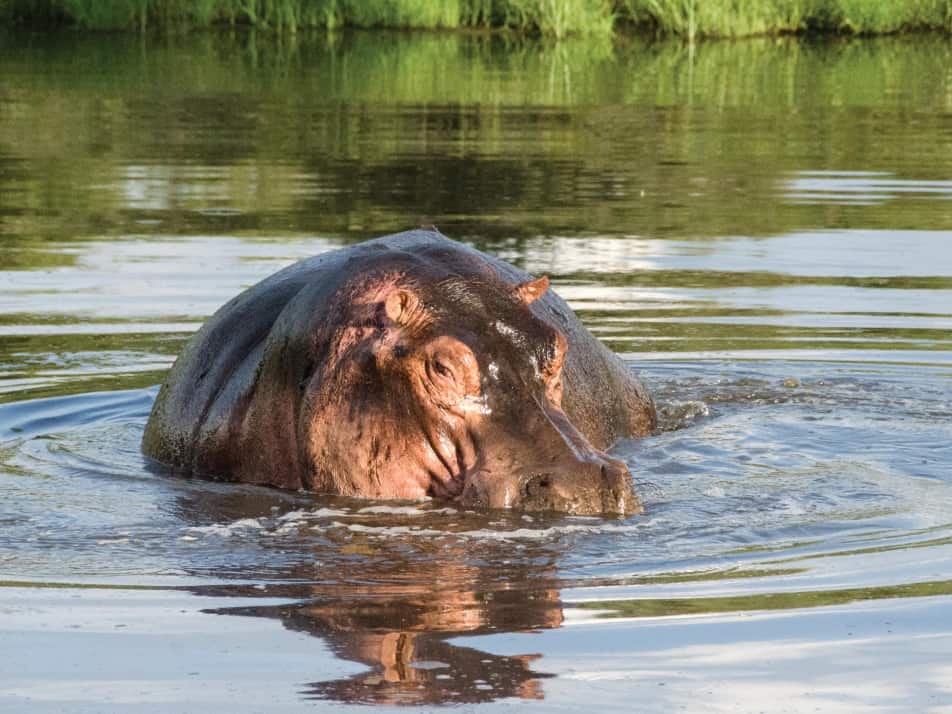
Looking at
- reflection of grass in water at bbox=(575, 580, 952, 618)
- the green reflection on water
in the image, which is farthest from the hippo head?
the green reflection on water

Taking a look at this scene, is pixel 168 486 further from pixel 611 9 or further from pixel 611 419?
pixel 611 9

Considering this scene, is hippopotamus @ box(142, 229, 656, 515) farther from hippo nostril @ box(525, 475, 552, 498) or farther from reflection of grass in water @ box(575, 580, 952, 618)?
reflection of grass in water @ box(575, 580, 952, 618)

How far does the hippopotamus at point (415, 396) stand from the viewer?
5738mm

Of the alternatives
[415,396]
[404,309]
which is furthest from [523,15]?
[415,396]

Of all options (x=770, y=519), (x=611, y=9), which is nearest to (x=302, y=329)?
(x=770, y=519)

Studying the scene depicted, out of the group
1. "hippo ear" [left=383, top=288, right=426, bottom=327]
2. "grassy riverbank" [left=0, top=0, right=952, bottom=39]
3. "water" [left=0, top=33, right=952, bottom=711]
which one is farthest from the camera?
"grassy riverbank" [left=0, top=0, right=952, bottom=39]

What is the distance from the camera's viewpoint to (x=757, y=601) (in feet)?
16.5

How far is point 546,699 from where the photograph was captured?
13.8 ft

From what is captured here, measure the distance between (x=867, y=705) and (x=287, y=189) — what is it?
1232 centimetres

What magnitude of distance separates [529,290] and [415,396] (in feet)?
1.76

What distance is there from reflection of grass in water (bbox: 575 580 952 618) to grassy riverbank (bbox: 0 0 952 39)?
31032 mm

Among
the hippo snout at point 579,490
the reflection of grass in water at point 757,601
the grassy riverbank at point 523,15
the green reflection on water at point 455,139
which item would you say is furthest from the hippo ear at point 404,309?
the grassy riverbank at point 523,15

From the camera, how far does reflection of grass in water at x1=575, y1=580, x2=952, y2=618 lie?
16.2 feet

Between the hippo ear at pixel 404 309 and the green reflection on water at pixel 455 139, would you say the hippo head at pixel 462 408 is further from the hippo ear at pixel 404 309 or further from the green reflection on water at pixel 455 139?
the green reflection on water at pixel 455 139
